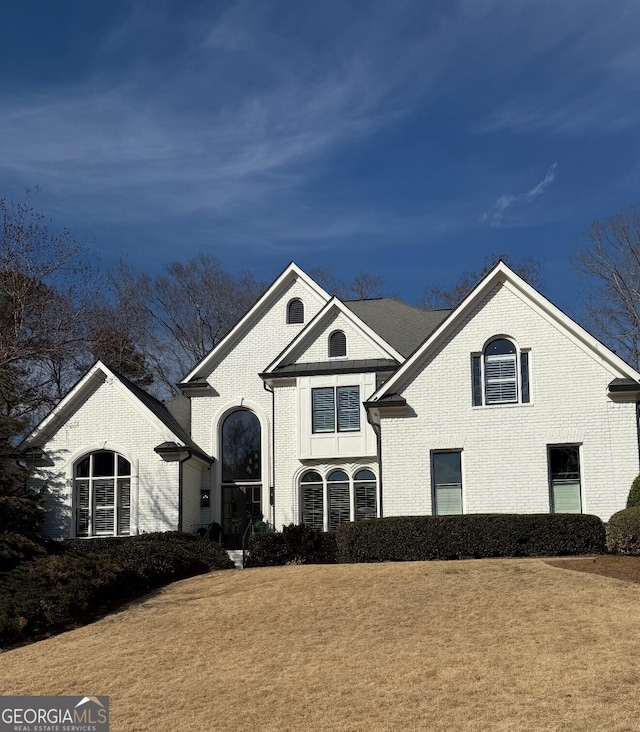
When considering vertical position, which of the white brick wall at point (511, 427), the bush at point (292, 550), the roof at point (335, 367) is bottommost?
the bush at point (292, 550)

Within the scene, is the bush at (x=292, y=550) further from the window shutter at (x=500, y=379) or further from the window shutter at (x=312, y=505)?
the window shutter at (x=500, y=379)

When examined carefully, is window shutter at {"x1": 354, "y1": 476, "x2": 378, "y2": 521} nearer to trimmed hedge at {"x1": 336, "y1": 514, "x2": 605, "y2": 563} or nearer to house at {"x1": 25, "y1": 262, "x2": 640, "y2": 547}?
house at {"x1": 25, "y1": 262, "x2": 640, "y2": 547}

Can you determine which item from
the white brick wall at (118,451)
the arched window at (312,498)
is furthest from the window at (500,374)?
the white brick wall at (118,451)

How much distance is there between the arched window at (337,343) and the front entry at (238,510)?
205 inches

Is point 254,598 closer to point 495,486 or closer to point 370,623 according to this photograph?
point 370,623

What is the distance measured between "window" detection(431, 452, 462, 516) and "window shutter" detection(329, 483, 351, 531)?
4.64 meters

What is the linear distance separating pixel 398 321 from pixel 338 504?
24.1 feet

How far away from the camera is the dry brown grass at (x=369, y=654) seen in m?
11.0

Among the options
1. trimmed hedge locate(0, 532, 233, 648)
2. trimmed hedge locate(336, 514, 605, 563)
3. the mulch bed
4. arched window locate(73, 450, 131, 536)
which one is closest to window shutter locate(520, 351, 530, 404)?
trimmed hedge locate(336, 514, 605, 563)

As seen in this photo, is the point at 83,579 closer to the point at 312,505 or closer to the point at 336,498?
the point at 312,505

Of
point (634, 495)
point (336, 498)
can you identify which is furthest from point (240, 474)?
point (634, 495)

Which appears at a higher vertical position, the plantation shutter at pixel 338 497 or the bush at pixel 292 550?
the plantation shutter at pixel 338 497

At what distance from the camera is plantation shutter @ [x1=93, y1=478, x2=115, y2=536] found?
28.1 meters

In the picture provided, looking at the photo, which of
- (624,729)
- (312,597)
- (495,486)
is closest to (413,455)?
(495,486)
